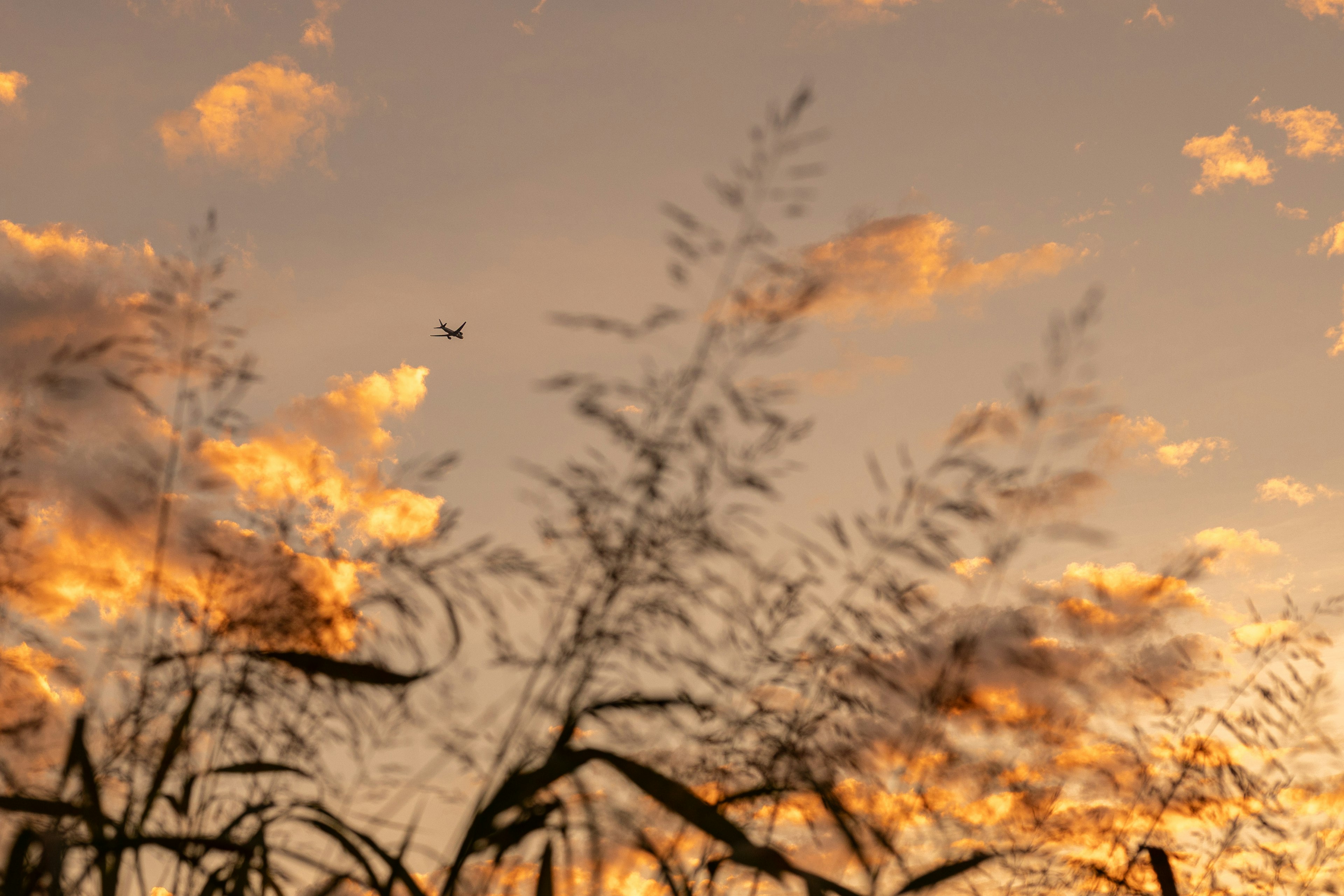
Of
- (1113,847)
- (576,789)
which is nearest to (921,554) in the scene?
(1113,847)

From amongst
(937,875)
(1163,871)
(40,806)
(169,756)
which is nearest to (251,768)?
(169,756)

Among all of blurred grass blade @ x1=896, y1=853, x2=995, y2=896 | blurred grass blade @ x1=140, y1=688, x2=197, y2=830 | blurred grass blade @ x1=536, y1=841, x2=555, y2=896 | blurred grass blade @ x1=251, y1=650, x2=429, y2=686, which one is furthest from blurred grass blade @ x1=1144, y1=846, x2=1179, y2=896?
blurred grass blade @ x1=140, y1=688, x2=197, y2=830

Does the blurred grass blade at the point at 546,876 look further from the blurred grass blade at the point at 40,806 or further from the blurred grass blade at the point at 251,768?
the blurred grass blade at the point at 40,806

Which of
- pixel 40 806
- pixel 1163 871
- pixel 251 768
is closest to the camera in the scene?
pixel 40 806

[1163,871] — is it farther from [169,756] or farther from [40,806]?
[40,806]

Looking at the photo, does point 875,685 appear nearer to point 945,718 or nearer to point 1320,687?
point 945,718

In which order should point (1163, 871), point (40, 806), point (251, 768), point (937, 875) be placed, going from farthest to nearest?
point (1163, 871)
point (251, 768)
point (40, 806)
point (937, 875)

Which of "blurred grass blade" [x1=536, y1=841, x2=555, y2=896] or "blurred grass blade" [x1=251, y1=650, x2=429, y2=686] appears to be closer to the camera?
"blurred grass blade" [x1=251, y1=650, x2=429, y2=686]

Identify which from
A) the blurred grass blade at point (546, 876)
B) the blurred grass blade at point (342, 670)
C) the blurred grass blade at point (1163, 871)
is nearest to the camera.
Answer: the blurred grass blade at point (342, 670)

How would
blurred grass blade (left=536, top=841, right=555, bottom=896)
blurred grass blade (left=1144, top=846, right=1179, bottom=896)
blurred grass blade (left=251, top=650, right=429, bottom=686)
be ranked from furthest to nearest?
blurred grass blade (left=1144, top=846, right=1179, bottom=896) < blurred grass blade (left=536, top=841, right=555, bottom=896) < blurred grass blade (left=251, top=650, right=429, bottom=686)

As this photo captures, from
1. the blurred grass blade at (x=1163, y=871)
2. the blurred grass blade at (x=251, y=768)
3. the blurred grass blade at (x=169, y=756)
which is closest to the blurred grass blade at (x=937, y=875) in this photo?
the blurred grass blade at (x=1163, y=871)

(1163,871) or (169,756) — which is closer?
(169,756)

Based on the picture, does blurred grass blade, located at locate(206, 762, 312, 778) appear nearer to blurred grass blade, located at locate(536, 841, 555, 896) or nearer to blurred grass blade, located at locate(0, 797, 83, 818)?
blurred grass blade, located at locate(0, 797, 83, 818)

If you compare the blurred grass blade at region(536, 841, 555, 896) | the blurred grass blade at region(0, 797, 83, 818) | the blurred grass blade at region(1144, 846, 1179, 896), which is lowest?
the blurred grass blade at region(536, 841, 555, 896)
